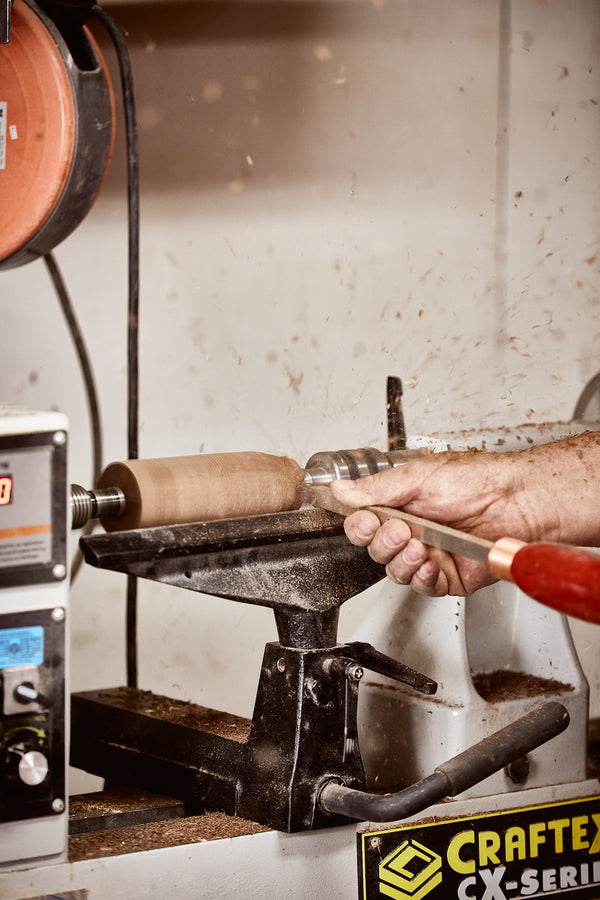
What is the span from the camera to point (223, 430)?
6.04ft

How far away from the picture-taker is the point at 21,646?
0.80m

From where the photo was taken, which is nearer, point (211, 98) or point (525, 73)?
point (211, 98)

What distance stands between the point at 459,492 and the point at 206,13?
106cm

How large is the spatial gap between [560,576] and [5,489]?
42 cm

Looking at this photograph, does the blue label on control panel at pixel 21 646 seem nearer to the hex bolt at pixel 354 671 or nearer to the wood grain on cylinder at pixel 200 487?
the wood grain on cylinder at pixel 200 487

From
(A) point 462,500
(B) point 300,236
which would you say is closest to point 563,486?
(A) point 462,500

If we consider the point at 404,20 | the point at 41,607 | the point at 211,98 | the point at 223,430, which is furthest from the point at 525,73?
the point at 41,607

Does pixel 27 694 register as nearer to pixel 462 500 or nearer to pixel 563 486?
pixel 462 500

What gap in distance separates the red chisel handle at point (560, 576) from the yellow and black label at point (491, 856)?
0.35 m

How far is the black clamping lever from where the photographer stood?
949mm

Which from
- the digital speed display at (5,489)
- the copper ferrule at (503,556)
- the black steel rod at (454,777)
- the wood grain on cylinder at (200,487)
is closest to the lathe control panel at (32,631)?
the digital speed display at (5,489)

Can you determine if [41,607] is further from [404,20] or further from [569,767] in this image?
[404,20]

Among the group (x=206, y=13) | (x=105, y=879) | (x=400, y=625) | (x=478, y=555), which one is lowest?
(x=105, y=879)

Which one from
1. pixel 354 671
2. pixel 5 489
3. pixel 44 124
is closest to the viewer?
pixel 5 489
